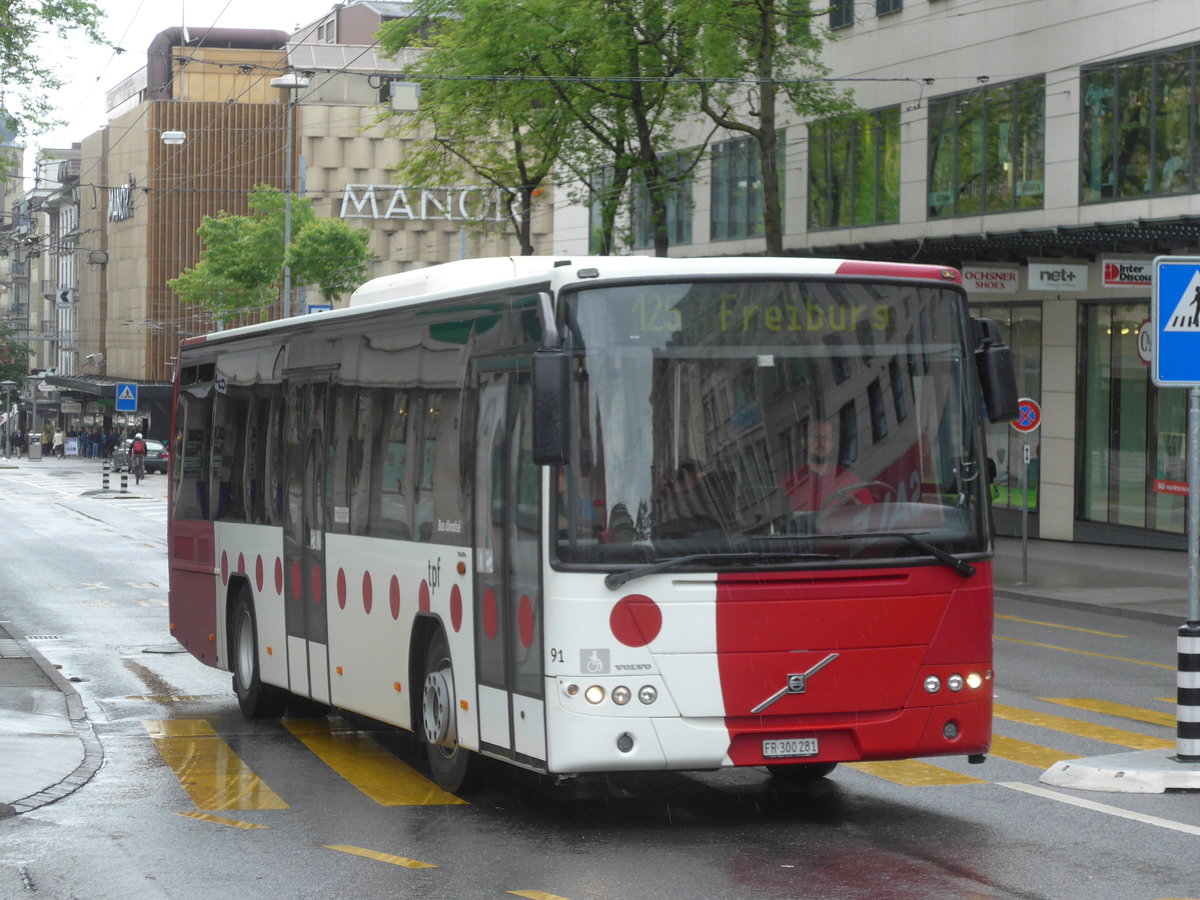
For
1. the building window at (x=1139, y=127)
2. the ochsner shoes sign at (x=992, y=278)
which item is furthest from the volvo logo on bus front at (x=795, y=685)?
the ochsner shoes sign at (x=992, y=278)

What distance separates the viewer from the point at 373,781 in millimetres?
10719

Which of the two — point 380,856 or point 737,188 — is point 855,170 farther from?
point 380,856

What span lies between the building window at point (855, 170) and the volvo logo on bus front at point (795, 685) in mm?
26121

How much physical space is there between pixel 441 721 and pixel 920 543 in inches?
112

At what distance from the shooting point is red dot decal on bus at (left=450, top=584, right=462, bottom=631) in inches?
383

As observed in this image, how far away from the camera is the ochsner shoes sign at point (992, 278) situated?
96.7 feet

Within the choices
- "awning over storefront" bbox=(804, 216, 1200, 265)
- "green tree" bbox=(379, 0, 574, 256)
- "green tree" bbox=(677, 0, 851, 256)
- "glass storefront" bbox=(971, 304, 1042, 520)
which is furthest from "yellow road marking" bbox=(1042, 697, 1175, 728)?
"green tree" bbox=(379, 0, 574, 256)

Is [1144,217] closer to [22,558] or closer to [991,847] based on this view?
[22,558]

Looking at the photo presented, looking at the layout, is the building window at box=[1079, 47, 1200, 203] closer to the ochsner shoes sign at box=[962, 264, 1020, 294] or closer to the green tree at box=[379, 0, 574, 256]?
the ochsner shoes sign at box=[962, 264, 1020, 294]

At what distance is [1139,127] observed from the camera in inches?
1142

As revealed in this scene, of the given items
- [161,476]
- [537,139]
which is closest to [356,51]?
[161,476]

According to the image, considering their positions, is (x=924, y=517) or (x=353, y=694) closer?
(x=924, y=517)

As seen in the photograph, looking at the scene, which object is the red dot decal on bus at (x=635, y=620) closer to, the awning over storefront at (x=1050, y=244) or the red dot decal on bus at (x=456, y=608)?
the red dot decal on bus at (x=456, y=608)

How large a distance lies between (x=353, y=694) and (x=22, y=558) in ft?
66.8
